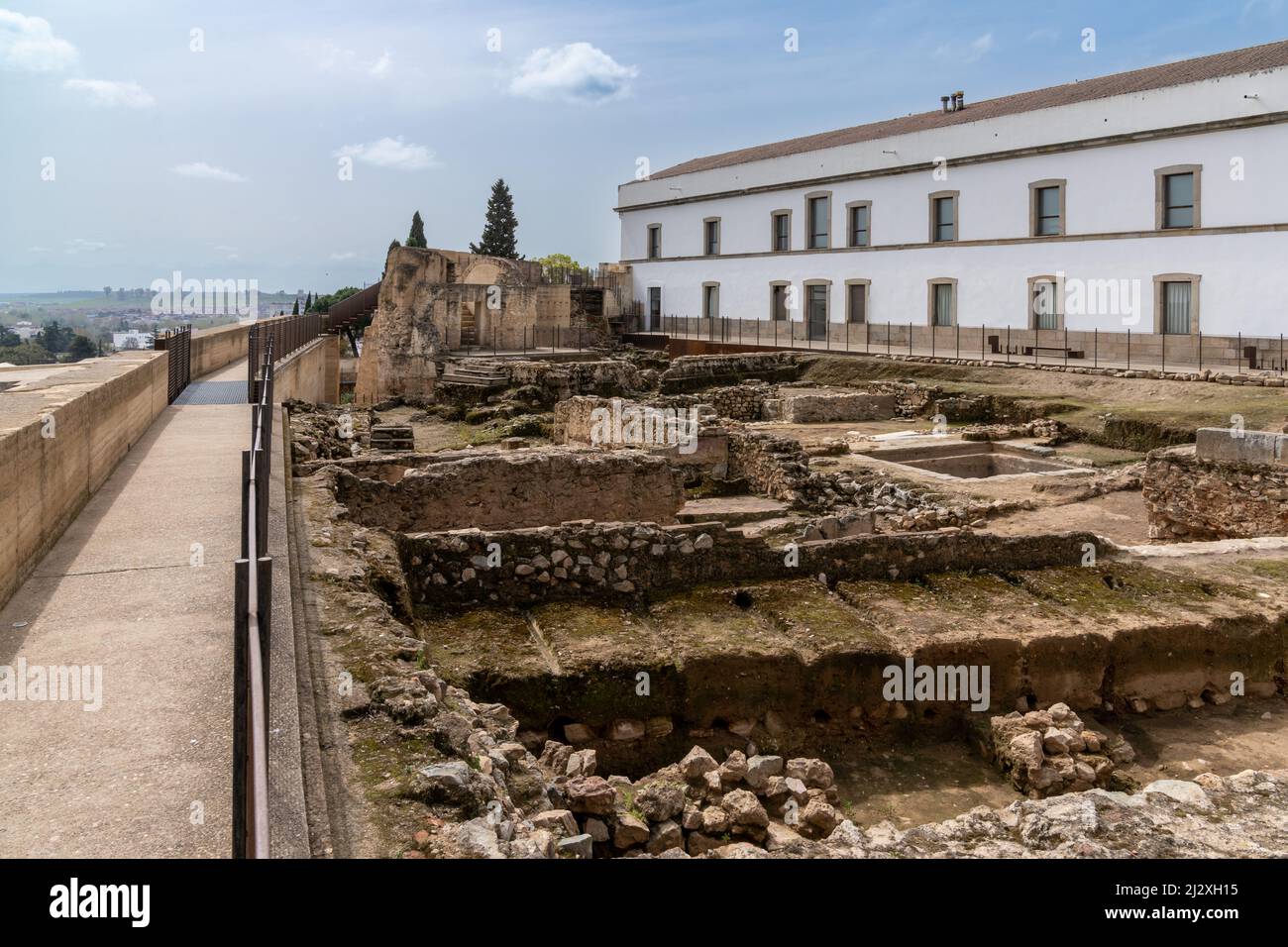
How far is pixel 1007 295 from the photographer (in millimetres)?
36125

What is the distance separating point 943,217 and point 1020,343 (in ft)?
22.4

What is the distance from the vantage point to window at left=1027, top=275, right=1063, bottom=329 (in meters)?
34.5

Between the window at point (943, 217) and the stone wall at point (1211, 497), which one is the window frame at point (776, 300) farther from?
the stone wall at point (1211, 497)

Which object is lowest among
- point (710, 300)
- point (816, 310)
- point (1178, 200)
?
point (816, 310)

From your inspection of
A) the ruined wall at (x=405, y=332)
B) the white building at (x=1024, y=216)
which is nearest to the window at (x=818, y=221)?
the white building at (x=1024, y=216)

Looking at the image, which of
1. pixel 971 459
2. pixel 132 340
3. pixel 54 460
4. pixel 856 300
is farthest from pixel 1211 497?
pixel 856 300

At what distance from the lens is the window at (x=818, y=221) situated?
1722 inches

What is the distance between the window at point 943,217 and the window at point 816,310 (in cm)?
554

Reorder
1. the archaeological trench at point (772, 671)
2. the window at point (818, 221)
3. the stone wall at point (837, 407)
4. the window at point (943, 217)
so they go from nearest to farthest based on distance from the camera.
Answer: the archaeological trench at point (772, 671) → the stone wall at point (837, 407) → the window at point (943, 217) → the window at point (818, 221)

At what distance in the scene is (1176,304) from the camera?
31.2 meters

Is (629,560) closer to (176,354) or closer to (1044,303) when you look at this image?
(176,354)

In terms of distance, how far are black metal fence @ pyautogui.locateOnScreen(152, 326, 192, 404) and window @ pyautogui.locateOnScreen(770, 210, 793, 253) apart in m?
31.0

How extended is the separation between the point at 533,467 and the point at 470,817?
778cm
